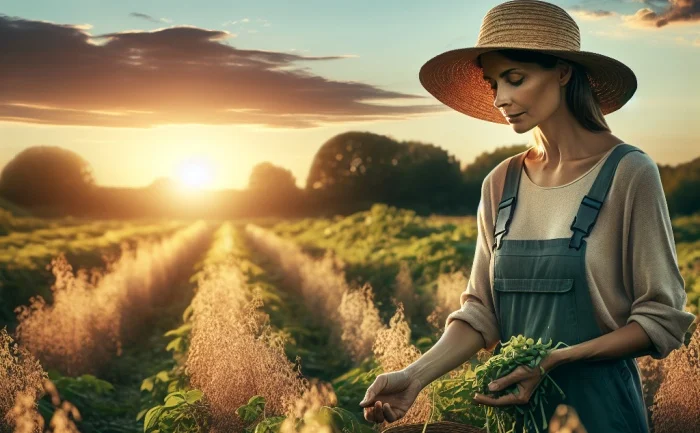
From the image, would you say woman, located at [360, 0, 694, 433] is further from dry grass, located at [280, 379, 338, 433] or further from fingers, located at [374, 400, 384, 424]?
dry grass, located at [280, 379, 338, 433]

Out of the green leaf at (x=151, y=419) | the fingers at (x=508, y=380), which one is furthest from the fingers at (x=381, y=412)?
the green leaf at (x=151, y=419)

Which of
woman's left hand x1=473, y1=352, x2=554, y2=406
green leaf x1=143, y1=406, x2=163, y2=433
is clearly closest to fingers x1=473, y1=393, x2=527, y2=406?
woman's left hand x1=473, y1=352, x2=554, y2=406

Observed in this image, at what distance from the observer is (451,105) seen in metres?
3.20

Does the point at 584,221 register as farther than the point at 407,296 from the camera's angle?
No

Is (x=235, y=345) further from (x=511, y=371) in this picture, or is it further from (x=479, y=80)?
(x=511, y=371)

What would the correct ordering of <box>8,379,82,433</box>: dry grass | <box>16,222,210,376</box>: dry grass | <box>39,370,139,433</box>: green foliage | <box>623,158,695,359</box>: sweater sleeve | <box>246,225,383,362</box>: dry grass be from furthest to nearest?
1. <box>16,222,210,376</box>: dry grass
2. <box>246,225,383,362</box>: dry grass
3. <box>39,370,139,433</box>: green foliage
4. <box>8,379,82,433</box>: dry grass
5. <box>623,158,695,359</box>: sweater sleeve

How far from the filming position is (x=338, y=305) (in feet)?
34.9

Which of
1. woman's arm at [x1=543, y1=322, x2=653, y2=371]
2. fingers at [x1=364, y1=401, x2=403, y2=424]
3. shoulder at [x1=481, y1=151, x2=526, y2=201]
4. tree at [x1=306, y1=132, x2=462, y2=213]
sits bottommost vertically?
tree at [x1=306, y1=132, x2=462, y2=213]

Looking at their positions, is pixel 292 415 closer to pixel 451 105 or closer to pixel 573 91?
pixel 451 105

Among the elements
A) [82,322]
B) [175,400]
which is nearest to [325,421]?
[175,400]

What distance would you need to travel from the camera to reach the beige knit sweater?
234cm

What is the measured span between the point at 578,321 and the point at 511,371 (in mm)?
231

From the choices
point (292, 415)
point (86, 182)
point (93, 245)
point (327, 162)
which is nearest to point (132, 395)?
point (292, 415)

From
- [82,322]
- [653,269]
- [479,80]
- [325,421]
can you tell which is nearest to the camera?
[653,269]
